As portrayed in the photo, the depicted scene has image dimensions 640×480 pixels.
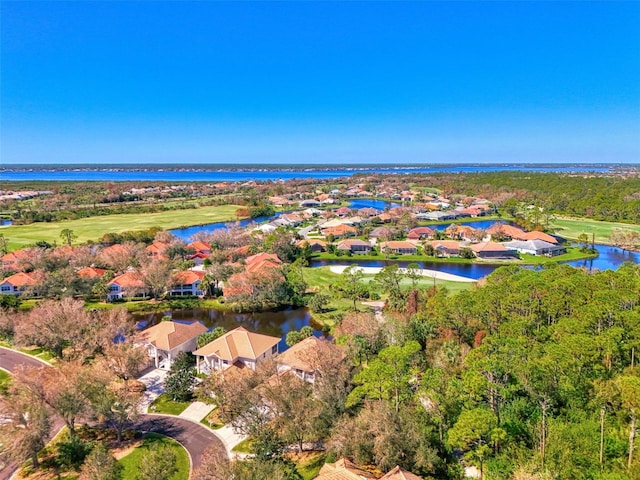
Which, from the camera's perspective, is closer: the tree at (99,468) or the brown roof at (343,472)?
the tree at (99,468)

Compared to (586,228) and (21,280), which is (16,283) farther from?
(586,228)

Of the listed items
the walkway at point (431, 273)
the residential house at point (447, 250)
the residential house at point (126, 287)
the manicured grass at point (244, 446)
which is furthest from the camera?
the residential house at point (447, 250)

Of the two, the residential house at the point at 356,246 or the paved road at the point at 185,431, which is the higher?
the residential house at the point at 356,246

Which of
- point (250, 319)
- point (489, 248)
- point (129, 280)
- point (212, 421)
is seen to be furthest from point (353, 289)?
point (489, 248)

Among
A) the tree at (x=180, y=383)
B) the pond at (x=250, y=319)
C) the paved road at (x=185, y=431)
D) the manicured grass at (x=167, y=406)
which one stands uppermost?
the tree at (x=180, y=383)

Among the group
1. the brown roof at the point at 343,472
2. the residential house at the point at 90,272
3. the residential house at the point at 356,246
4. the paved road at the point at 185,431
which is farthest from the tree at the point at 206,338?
the residential house at the point at 356,246

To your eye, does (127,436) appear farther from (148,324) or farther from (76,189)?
(76,189)

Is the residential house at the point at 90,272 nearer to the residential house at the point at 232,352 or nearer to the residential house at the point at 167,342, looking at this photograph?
the residential house at the point at 167,342
